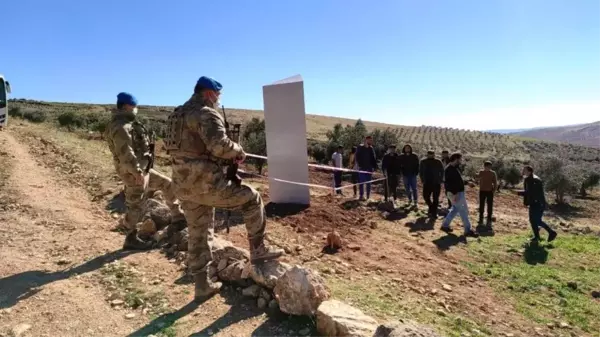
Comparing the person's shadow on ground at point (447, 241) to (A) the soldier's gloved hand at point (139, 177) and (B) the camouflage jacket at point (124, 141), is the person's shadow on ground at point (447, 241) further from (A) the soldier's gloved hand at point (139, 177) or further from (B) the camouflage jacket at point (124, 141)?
(B) the camouflage jacket at point (124, 141)

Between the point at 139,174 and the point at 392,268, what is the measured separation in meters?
3.73

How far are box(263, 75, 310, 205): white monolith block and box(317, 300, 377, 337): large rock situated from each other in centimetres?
540

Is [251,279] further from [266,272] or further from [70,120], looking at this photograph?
[70,120]

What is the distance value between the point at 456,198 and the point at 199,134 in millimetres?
6907

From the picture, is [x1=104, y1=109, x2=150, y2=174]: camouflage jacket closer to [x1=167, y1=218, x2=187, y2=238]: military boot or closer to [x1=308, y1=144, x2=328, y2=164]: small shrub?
[x1=167, y1=218, x2=187, y2=238]: military boot

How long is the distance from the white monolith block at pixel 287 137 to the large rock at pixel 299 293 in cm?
501

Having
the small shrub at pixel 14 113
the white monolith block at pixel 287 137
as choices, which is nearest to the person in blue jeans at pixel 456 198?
the white monolith block at pixel 287 137

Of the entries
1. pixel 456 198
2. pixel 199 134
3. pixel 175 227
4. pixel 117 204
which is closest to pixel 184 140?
pixel 199 134

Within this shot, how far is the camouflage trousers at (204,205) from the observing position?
3887 mm

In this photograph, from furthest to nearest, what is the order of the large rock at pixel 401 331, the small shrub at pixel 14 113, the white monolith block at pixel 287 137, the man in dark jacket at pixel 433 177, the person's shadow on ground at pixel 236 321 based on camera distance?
the small shrub at pixel 14 113
the man in dark jacket at pixel 433 177
the white monolith block at pixel 287 137
the person's shadow on ground at pixel 236 321
the large rock at pixel 401 331

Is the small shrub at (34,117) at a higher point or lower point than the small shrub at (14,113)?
lower

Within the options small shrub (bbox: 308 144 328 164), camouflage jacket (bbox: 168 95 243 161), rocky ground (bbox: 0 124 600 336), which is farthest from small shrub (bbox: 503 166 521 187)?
camouflage jacket (bbox: 168 95 243 161)

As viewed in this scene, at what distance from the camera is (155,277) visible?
4715 millimetres

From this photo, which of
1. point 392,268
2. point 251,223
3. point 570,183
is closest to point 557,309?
point 392,268
